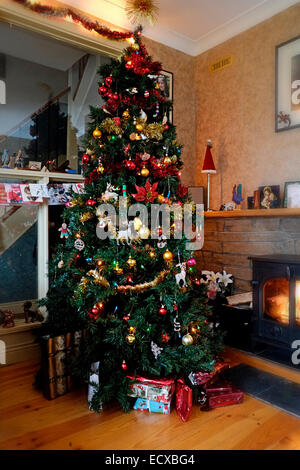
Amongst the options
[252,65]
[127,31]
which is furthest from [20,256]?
[252,65]

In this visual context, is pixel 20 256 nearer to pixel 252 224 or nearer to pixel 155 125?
pixel 155 125

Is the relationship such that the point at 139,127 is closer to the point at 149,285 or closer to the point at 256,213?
the point at 149,285

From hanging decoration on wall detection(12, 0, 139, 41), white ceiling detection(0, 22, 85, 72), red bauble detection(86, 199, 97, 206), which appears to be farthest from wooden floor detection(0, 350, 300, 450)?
hanging decoration on wall detection(12, 0, 139, 41)

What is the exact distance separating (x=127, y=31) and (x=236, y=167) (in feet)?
4.91

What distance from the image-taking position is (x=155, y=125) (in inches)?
76.1

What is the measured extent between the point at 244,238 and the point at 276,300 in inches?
26.7

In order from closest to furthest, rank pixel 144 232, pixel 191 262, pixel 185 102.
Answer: pixel 144 232, pixel 191 262, pixel 185 102

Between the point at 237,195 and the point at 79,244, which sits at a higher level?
the point at 237,195

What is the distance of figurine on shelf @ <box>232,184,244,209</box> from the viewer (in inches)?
110

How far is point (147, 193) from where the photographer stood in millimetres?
1833

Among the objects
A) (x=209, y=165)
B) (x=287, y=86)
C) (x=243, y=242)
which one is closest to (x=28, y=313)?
(x=243, y=242)

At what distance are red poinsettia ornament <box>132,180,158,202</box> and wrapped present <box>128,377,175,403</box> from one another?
3.26 feet

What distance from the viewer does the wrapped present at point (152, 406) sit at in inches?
67.4

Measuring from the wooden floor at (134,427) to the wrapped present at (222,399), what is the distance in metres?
0.03
